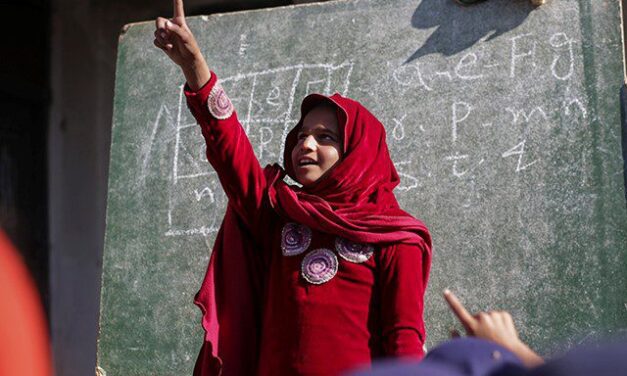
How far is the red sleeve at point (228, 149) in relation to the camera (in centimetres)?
282

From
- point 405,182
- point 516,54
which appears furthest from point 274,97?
point 516,54

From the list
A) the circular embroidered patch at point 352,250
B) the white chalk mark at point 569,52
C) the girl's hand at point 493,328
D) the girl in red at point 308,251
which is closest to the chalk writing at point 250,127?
the white chalk mark at point 569,52

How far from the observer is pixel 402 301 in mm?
2709

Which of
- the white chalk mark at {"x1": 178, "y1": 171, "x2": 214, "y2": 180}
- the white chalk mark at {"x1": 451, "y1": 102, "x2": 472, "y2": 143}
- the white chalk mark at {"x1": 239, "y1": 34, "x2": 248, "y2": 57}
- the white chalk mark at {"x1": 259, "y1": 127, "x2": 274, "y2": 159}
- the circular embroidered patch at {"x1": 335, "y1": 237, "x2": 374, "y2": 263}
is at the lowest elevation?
the circular embroidered patch at {"x1": 335, "y1": 237, "x2": 374, "y2": 263}

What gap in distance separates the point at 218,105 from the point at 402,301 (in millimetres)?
690

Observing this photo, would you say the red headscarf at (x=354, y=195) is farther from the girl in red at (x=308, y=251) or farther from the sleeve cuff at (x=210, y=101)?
the sleeve cuff at (x=210, y=101)

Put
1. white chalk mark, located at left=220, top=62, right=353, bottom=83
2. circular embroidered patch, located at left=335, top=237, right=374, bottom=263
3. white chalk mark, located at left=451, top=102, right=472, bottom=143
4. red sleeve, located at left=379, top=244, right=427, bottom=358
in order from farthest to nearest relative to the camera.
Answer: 1. white chalk mark, located at left=220, top=62, right=353, bottom=83
2. white chalk mark, located at left=451, top=102, right=472, bottom=143
3. circular embroidered patch, located at left=335, top=237, right=374, bottom=263
4. red sleeve, located at left=379, top=244, right=427, bottom=358

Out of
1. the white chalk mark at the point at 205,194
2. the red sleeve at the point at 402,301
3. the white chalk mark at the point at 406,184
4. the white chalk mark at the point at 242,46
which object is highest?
the white chalk mark at the point at 242,46

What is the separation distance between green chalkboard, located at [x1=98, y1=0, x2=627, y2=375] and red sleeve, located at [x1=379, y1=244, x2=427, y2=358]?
95 cm

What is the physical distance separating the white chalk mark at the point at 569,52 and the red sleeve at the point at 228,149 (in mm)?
1430

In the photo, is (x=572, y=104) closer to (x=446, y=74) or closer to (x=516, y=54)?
(x=516, y=54)

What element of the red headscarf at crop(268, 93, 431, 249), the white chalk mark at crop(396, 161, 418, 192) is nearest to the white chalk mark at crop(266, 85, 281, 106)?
the white chalk mark at crop(396, 161, 418, 192)

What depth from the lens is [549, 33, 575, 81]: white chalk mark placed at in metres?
3.84

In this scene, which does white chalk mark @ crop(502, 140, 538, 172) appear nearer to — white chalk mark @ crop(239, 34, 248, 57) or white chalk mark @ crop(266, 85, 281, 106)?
white chalk mark @ crop(266, 85, 281, 106)
